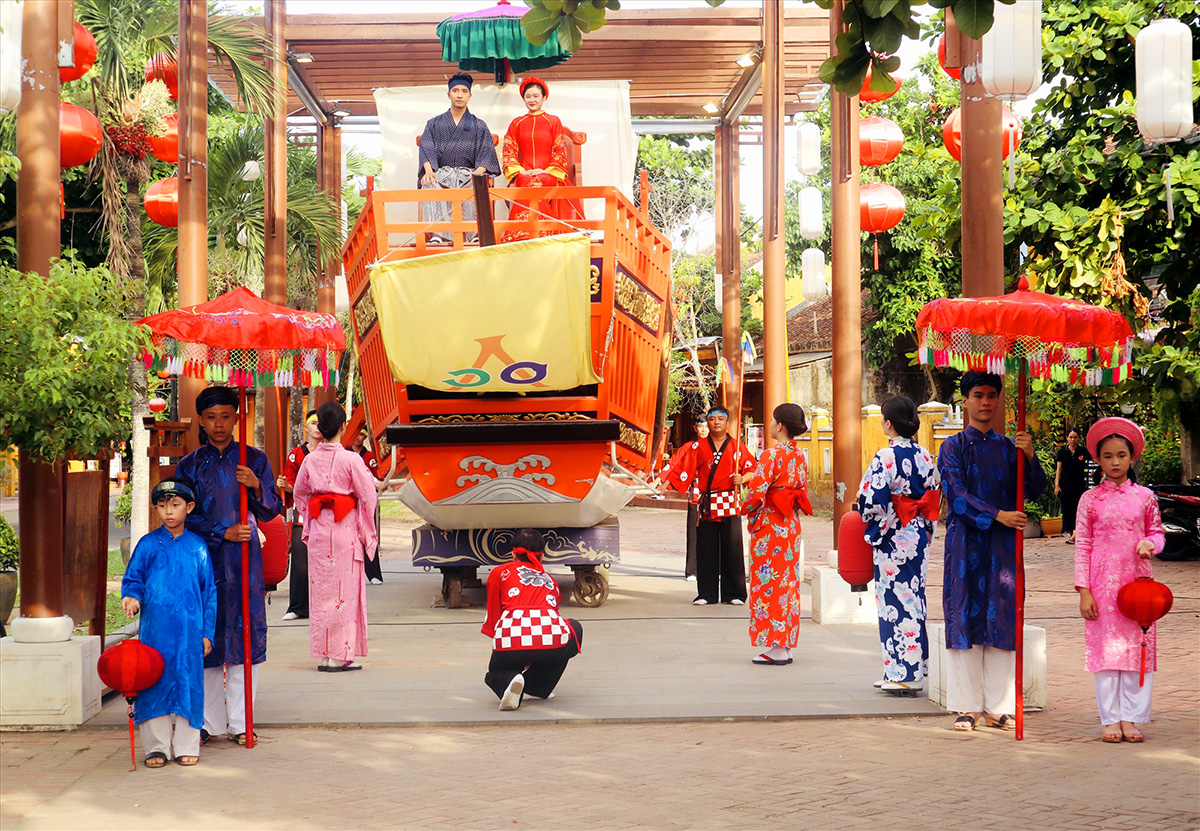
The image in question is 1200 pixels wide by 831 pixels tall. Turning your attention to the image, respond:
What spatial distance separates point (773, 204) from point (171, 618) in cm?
851

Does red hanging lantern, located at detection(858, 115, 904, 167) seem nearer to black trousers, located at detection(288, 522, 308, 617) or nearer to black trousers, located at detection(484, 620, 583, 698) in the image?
black trousers, located at detection(288, 522, 308, 617)

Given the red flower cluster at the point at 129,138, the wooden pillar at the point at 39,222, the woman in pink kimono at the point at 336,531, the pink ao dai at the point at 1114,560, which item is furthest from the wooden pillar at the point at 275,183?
the pink ao dai at the point at 1114,560

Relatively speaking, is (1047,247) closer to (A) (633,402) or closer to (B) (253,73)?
(A) (633,402)

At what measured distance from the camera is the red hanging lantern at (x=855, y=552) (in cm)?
693

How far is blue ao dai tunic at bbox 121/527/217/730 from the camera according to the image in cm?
557

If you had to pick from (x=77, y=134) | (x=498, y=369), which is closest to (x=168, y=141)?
(x=77, y=134)

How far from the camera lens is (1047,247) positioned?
11219 millimetres

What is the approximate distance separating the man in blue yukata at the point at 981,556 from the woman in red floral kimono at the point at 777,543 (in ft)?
5.75

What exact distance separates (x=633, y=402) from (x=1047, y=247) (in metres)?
4.02

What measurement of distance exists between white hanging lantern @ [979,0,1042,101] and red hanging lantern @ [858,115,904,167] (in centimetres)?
632

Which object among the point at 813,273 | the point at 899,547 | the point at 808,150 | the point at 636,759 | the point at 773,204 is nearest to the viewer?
the point at 636,759

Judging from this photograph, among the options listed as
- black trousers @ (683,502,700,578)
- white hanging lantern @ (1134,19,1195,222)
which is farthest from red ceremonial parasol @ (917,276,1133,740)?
black trousers @ (683,502,700,578)

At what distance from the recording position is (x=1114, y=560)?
19.4 ft

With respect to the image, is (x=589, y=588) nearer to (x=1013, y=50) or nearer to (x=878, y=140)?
(x=878, y=140)
